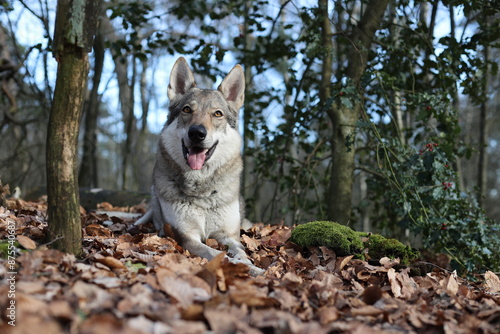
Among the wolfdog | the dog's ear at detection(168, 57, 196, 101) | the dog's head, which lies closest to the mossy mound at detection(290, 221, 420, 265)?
the wolfdog

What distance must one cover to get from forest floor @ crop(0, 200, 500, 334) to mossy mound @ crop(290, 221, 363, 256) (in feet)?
1.45

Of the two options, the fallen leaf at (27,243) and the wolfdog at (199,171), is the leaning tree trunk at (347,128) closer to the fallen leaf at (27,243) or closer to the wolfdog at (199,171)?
the wolfdog at (199,171)

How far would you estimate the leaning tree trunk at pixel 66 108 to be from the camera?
2.69 meters

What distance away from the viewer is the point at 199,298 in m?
2.24

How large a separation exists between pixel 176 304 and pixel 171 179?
246cm

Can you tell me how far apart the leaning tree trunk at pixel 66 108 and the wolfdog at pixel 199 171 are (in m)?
1.49

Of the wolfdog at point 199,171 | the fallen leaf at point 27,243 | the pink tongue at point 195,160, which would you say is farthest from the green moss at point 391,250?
the fallen leaf at point 27,243

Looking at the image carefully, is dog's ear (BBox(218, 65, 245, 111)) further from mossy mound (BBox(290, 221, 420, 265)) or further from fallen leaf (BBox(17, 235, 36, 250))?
fallen leaf (BBox(17, 235, 36, 250))

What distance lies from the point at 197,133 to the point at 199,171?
510 millimetres

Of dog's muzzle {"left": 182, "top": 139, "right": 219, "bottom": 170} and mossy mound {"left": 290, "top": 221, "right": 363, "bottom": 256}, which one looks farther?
dog's muzzle {"left": 182, "top": 139, "right": 219, "bottom": 170}

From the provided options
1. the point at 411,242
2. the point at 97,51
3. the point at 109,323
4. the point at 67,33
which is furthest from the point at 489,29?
the point at 97,51

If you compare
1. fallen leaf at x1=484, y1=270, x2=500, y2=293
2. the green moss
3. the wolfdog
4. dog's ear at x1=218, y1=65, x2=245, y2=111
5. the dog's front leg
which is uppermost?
dog's ear at x1=218, y1=65, x2=245, y2=111

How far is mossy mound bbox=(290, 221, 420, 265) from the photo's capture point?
13.5 feet

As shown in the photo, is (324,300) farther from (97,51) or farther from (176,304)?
(97,51)
